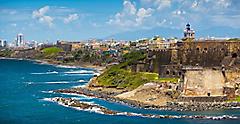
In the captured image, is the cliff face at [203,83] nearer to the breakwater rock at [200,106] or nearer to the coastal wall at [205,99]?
the coastal wall at [205,99]

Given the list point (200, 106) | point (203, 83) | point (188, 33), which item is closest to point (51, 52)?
point (188, 33)

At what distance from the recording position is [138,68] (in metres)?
68.2

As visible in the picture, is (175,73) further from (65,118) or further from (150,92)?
(65,118)

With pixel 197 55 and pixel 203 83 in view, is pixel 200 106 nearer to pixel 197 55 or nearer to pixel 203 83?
pixel 203 83

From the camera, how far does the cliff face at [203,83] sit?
47.5 m

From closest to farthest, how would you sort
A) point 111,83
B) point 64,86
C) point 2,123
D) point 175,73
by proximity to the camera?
1. point 2,123
2. point 175,73
3. point 111,83
4. point 64,86

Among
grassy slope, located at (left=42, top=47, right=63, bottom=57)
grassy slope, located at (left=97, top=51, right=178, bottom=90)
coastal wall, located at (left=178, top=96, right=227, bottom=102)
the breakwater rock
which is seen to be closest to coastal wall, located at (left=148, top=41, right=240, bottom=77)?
grassy slope, located at (left=97, top=51, right=178, bottom=90)

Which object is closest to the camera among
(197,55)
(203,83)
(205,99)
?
(205,99)

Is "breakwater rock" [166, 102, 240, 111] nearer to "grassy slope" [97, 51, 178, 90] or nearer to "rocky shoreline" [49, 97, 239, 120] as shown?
"rocky shoreline" [49, 97, 239, 120]

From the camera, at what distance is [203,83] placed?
47.6 meters

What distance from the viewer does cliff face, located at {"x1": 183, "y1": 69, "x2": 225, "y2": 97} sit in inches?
1869

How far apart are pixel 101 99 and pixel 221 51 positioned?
16.2 meters

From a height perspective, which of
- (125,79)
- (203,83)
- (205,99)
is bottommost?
(205,99)

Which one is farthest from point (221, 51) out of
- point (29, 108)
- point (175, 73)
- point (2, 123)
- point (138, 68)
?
point (2, 123)
